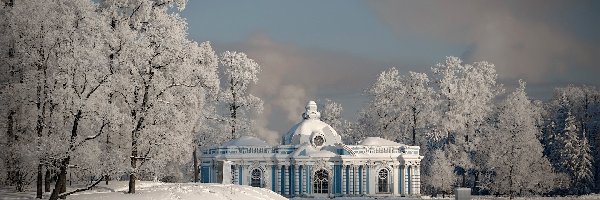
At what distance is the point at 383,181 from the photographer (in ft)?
196

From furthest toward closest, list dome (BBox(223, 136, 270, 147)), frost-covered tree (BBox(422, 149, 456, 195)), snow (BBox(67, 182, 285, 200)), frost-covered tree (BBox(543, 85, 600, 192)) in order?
frost-covered tree (BBox(543, 85, 600, 192)) → frost-covered tree (BBox(422, 149, 456, 195)) → dome (BBox(223, 136, 270, 147)) → snow (BBox(67, 182, 285, 200))

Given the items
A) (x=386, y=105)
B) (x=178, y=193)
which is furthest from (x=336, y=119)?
(x=178, y=193)

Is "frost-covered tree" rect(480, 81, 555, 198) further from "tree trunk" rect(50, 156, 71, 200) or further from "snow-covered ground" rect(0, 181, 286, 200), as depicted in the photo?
"tree trunk" rect(50, 156, 71, 200)

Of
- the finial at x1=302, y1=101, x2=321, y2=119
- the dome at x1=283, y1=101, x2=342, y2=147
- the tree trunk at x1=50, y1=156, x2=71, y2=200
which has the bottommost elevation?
the tree trunk at x1=50, y1=156, x2=71, y2=200

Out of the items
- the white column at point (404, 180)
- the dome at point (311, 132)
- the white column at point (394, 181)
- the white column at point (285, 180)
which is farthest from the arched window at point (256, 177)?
the white column at point (404, 180)

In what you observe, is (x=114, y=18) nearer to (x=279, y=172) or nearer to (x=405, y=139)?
(x=279, y=172)

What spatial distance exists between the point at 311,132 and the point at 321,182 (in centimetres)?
490

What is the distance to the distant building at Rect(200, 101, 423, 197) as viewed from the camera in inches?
2327

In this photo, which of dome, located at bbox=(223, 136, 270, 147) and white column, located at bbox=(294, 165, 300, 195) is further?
white column, located at bbox=(294, 165, 300, 195)

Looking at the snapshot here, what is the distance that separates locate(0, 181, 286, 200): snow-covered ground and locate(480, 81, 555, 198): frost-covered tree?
3405 centimetres

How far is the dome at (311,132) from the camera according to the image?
6075cm

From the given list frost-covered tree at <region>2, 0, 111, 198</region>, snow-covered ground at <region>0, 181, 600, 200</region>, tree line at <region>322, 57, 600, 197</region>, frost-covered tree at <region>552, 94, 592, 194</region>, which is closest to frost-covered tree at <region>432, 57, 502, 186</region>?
tree line at <region>322, 57, 600, 197</region>

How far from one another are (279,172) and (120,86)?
32.7 meters

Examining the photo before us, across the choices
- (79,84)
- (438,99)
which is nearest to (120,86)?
(79,84)
